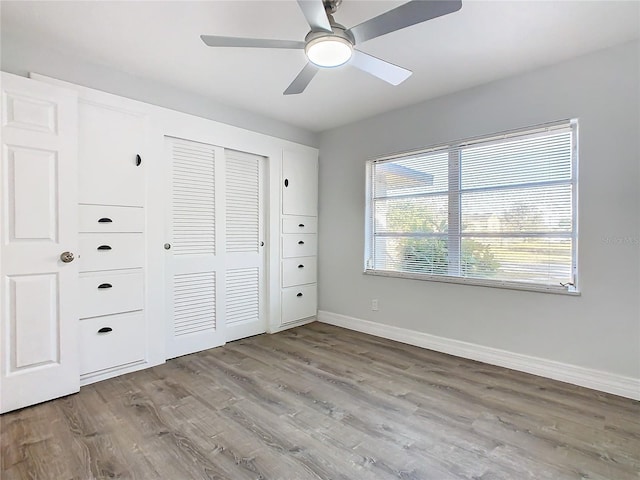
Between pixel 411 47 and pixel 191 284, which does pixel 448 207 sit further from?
pixel 191 284

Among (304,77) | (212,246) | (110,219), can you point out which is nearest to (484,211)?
(304,77)

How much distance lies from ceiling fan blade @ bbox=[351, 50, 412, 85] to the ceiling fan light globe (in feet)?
0.22

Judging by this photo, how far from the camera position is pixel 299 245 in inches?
165

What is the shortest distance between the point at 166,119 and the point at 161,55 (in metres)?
0.59

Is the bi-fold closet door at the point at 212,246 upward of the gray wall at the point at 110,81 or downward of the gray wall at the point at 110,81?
downward

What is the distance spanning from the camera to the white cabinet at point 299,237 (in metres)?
4.02

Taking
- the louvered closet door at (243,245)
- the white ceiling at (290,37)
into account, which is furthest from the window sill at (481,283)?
the white ceiling at (290,37)

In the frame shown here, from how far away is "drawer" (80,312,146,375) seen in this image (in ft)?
8.25

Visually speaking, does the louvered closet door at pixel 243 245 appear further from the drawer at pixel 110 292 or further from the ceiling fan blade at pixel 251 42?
the ceiling fan blade at pixel 251 42

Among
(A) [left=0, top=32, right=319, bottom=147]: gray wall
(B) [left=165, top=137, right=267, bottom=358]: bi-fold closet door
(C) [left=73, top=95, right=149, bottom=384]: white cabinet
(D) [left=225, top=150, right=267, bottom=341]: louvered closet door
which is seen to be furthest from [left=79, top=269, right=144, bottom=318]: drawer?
(A) [left=0, top=32, right=319, bottom=147]: gray wall

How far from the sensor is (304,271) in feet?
14.0

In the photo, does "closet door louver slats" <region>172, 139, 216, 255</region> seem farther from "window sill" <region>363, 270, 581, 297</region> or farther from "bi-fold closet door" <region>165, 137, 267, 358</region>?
"window sill" <region>363, 270, 581, 297</region>

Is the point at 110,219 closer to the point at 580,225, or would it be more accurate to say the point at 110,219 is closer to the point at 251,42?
the point at 251,42

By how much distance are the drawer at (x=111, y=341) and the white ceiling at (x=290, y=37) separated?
2.06m
